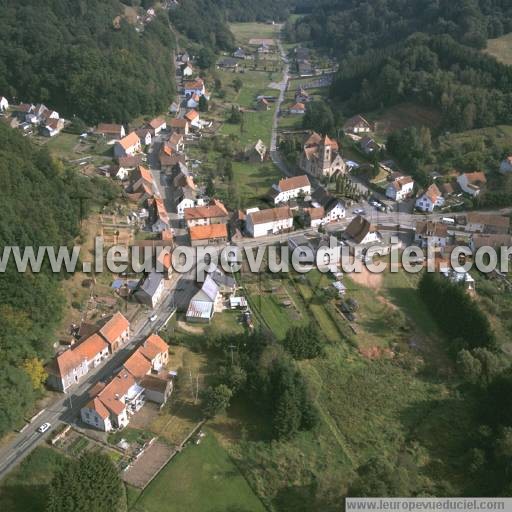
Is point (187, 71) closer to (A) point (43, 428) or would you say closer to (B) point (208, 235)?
(B) point (208, 235)

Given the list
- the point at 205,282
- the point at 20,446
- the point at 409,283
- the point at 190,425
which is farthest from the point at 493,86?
the point at 20,446

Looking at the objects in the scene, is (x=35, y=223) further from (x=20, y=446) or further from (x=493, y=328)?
(x=493, y=328)

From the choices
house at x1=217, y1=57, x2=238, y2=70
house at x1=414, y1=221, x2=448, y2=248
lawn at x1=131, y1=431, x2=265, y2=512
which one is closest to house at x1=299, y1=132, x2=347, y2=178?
house at x1=414, y1=221, x2=448, y2=248

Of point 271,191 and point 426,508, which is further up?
point 271,191

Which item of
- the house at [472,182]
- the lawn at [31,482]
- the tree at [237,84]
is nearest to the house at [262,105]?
the tree at [237,84]

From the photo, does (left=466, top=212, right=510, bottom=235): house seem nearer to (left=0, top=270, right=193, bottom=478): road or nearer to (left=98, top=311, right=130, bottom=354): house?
(left=0, top=270, right=193, bottom=478): road

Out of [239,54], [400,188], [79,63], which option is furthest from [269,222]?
[239,54]

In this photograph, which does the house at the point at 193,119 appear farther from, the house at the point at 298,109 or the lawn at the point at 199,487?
the lawn at the point at 199,487
